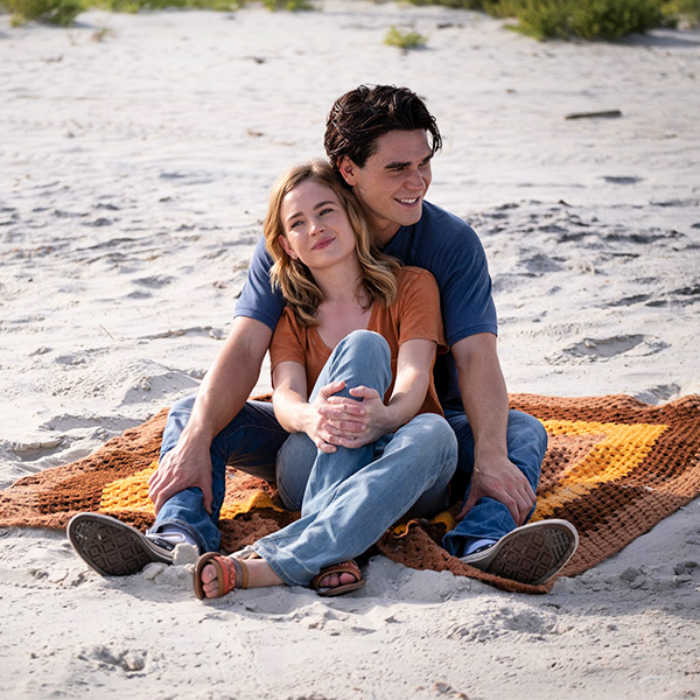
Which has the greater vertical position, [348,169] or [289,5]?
[289,5]

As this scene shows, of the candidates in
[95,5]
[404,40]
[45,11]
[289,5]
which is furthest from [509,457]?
[95,5]

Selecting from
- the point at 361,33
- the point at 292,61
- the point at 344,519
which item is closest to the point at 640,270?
the point at 344,519

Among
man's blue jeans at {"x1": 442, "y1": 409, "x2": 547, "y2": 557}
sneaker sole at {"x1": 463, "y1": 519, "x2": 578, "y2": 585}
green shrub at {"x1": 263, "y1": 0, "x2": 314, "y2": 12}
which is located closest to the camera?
sneaker sole at {"x1": 463, "y1": 519, "x2": 578, "y2": 585}

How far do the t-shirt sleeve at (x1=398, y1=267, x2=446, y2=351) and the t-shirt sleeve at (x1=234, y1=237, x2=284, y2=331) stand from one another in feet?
1.31

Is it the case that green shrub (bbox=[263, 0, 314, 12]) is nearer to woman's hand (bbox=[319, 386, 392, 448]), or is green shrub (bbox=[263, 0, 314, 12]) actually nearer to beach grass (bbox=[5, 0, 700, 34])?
beach grass (bbox=[5, 0, 700, 34])

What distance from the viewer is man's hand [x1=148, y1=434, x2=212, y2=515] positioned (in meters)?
3.20

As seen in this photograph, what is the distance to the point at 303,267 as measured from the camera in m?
3.47

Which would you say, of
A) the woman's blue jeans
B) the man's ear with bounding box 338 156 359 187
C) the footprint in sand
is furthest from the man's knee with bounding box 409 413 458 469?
the footprint in sand

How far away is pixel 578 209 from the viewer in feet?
22.3

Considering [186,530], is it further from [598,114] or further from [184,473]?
[598,114]

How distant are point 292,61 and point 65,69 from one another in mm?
2348

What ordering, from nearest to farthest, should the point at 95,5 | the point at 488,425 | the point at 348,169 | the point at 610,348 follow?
1. the point at 488,425
2. the point at 348,169
3. the point at 610,348
4. the point at 95,5

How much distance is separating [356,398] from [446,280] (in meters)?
0.65

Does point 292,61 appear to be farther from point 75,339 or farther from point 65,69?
point 75,339
